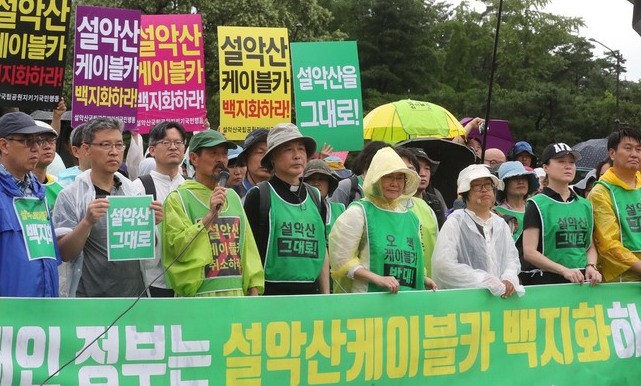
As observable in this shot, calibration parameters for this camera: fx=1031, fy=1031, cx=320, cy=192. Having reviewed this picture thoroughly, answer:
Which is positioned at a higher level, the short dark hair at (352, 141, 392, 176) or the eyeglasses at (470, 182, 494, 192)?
the short dark hair at (352, 141, 392, 176)

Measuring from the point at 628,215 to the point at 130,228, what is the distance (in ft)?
11.9

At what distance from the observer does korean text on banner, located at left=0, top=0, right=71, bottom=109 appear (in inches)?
314

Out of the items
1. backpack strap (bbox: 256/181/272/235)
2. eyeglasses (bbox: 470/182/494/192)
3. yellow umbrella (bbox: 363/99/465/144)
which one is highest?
yellow umbrella (bbox: 363/99/465/144)

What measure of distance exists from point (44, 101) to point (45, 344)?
353cm

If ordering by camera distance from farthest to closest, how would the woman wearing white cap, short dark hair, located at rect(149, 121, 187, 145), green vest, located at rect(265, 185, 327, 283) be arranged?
short dark hair, located at rect(149, 121, 187, 145) < the woman wearing white cap < green vest, located at rect(265, 185, 327, 283)

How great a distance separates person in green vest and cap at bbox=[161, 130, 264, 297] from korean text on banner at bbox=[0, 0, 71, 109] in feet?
8.89

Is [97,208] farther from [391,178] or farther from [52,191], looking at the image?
[391,178]

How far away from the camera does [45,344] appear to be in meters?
4.92

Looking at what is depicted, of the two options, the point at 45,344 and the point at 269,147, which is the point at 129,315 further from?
the point at 269,147

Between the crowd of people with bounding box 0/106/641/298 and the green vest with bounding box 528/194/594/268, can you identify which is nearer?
the crowd of people with bounding box 0/106/641/298

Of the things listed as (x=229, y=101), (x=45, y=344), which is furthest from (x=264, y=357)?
Answer: (x=229, y=101)

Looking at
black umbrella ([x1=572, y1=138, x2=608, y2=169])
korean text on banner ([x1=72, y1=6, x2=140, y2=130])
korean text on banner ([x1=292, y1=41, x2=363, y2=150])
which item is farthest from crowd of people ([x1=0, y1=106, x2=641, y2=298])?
black umbrella ([x1=572, y1=138, x2=608, y2=169])

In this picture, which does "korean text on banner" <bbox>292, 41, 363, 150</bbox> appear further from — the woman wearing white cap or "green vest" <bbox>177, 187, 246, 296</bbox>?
"green vest" <bbox>177, 187, 246, 296</bbox>

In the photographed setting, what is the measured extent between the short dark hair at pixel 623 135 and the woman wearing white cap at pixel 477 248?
4.29 ft
